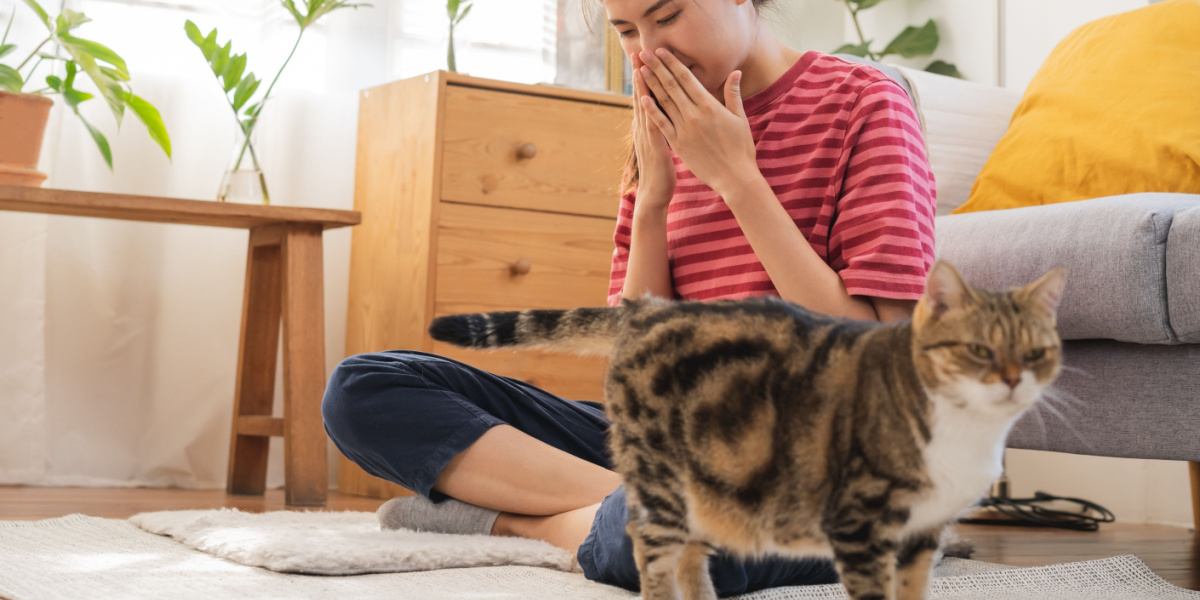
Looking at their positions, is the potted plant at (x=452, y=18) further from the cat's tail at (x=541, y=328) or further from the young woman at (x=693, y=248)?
the cat's tail at (x=541, y=328)

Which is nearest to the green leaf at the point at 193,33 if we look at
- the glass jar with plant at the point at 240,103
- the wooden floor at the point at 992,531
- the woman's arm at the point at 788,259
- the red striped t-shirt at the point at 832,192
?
the glass jar with plant at the point at 240,103

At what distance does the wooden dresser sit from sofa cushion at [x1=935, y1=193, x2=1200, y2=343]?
45.3 inches

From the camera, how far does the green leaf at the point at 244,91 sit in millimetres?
2621

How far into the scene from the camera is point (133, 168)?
2824mm

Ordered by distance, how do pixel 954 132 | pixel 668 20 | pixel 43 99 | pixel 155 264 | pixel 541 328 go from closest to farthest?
pixel 541 328
pixel 668 20
pixel 954 132
pixel 43 99
pixel 155 264

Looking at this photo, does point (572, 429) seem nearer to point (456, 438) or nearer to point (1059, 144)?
point (456, 438)

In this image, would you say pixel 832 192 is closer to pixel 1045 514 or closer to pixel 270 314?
pixel 1045 514

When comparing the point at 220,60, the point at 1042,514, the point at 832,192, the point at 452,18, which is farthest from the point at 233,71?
the point at 1042,514

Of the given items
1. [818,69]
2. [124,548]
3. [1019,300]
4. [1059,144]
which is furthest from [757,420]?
[1059,144]

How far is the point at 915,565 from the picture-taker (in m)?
0.94

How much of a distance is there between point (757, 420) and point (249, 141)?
6.56ft

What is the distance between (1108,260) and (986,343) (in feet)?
2.83

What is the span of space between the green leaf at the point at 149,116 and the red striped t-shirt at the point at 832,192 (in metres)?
1.40

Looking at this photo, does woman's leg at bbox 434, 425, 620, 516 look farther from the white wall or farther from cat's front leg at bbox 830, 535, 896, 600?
the white wall
